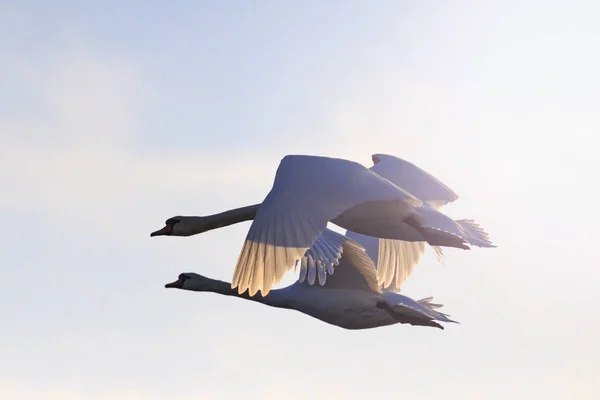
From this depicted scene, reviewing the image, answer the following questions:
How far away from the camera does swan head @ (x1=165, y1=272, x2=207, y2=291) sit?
1199 inches

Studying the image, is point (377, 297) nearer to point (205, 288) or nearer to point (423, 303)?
point (423, 303)

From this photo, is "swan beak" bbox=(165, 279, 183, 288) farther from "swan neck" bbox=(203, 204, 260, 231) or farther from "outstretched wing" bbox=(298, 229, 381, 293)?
"outstretched wing" bbox=(298, 229, 381, 293)

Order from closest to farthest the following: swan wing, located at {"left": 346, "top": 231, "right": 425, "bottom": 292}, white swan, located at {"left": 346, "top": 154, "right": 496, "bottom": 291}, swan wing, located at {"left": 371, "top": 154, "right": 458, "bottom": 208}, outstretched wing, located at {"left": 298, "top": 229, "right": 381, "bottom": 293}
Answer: outstretched wing, located at {"left": 298, "top": 229, "right": 381, "bottom": 293} → swan wing, located at {"left": 371, "top": 154, "right": 458, "bottom": 208} → white swan, located at {"left": 346, "top": 154, "right": 496, "bottom": 291} → swan wing, located at {"left": 346, "top": 231, "right": 425, "bottom": 292}

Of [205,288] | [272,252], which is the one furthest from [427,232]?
[205,288]

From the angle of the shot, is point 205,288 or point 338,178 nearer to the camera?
point 338,178

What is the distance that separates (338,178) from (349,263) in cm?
536

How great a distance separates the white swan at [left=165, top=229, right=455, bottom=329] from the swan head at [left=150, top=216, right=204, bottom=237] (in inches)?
84.7

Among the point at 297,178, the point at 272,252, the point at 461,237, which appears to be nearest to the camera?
the point at 272,252

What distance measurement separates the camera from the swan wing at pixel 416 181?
28531mm

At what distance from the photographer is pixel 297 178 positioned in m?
22.5

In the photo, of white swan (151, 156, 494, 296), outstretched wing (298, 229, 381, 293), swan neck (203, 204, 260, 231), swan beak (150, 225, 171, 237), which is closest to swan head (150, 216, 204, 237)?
swan beak (150, 225, 171, 237)

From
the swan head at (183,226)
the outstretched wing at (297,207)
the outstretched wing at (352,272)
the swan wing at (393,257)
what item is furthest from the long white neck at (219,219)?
the outstretched wing at (297,207)

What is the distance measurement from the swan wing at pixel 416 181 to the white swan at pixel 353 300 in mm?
1927

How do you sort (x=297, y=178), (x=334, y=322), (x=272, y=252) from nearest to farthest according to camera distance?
(x=272, y=252)
(x=297, y=178)
(x=334, y=322)
